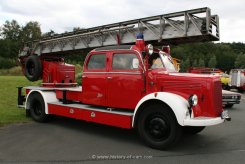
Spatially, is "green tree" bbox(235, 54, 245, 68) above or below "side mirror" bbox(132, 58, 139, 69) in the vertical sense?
above

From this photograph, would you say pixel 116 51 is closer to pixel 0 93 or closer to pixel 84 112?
pixel 84 112

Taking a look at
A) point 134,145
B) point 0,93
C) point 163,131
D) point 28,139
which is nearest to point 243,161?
point 163,131

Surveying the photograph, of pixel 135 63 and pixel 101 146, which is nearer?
pixel 101 146

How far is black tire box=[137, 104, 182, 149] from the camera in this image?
6891mm

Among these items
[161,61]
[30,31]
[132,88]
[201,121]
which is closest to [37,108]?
[132,88]

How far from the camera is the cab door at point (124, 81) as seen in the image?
→ 7.78m

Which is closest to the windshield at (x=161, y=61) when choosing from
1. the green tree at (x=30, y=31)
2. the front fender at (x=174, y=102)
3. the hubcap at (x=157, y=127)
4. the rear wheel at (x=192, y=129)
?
the front fender at (x=174, y=102)

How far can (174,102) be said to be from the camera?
6.82 metres

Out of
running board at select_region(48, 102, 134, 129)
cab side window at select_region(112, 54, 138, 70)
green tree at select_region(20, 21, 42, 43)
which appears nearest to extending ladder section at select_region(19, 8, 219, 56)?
cab side window at select_region(112, 54, 138, 70)

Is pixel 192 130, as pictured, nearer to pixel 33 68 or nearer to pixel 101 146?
pixel 101 146

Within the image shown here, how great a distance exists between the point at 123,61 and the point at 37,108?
3.89 metres

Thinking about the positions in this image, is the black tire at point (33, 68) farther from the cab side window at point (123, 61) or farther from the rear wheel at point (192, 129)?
the rear wheel at point (192, 129)

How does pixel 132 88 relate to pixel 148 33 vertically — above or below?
below

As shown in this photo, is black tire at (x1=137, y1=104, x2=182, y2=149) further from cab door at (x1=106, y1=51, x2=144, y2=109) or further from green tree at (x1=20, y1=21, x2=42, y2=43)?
green tree at (x1=20, y1=21, x2=42, y2=43)
